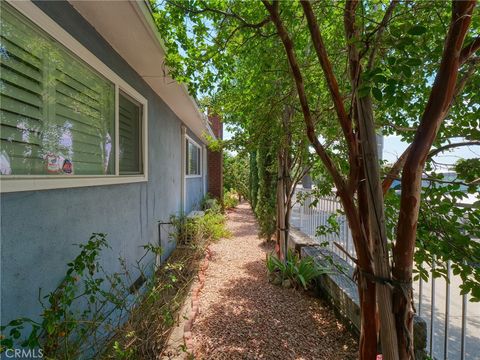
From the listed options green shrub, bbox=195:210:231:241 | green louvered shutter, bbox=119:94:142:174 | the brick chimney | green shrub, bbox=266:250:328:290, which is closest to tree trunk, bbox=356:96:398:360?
green shrub, bbox=266:250:328:290

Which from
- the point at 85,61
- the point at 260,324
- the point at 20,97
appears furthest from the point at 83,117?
the point at 260,324

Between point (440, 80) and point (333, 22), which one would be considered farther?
point (333, 22)

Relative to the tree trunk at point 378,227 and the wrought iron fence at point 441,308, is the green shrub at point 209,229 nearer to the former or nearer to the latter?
the wrought iron fence at point 441,308

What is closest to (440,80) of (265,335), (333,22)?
(333,22)

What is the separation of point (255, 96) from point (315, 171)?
130 cm

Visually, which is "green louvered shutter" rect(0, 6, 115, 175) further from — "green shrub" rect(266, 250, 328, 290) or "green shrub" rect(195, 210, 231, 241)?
"green shrub" rect(195, 210, 231, 241)

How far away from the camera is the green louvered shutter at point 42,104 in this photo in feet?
5.34

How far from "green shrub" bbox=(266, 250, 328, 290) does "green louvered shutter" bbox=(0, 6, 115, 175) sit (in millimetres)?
3028

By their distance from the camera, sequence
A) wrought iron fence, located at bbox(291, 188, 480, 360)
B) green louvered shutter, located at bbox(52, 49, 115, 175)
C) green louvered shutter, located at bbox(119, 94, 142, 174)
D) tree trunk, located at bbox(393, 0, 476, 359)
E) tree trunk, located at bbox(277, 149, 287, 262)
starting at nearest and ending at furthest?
tree trunk, located at bbox(393, 0, 476, 359) → green louvered shutter, located at bbox(52, 49, 115, 175) → wrought iron fence, located at bbox(291, 188, 480, 360) → green louvered shutter, located at bbox(119, 94, 142, 174) → tree trunk, located at bbox(277, 149, 287, 262)

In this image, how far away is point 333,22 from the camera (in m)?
2.50

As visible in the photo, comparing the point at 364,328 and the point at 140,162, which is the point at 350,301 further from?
Result: the point at 140,162

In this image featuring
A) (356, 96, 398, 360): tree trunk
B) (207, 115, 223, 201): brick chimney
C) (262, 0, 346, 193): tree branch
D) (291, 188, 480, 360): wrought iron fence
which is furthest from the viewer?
(207, 115, 223, 201): brick chimney

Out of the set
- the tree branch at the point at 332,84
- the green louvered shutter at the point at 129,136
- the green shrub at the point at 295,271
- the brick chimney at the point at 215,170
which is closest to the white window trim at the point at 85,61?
the green louvered shutter at the point at 129,136

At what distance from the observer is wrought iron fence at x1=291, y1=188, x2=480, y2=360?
223cm
